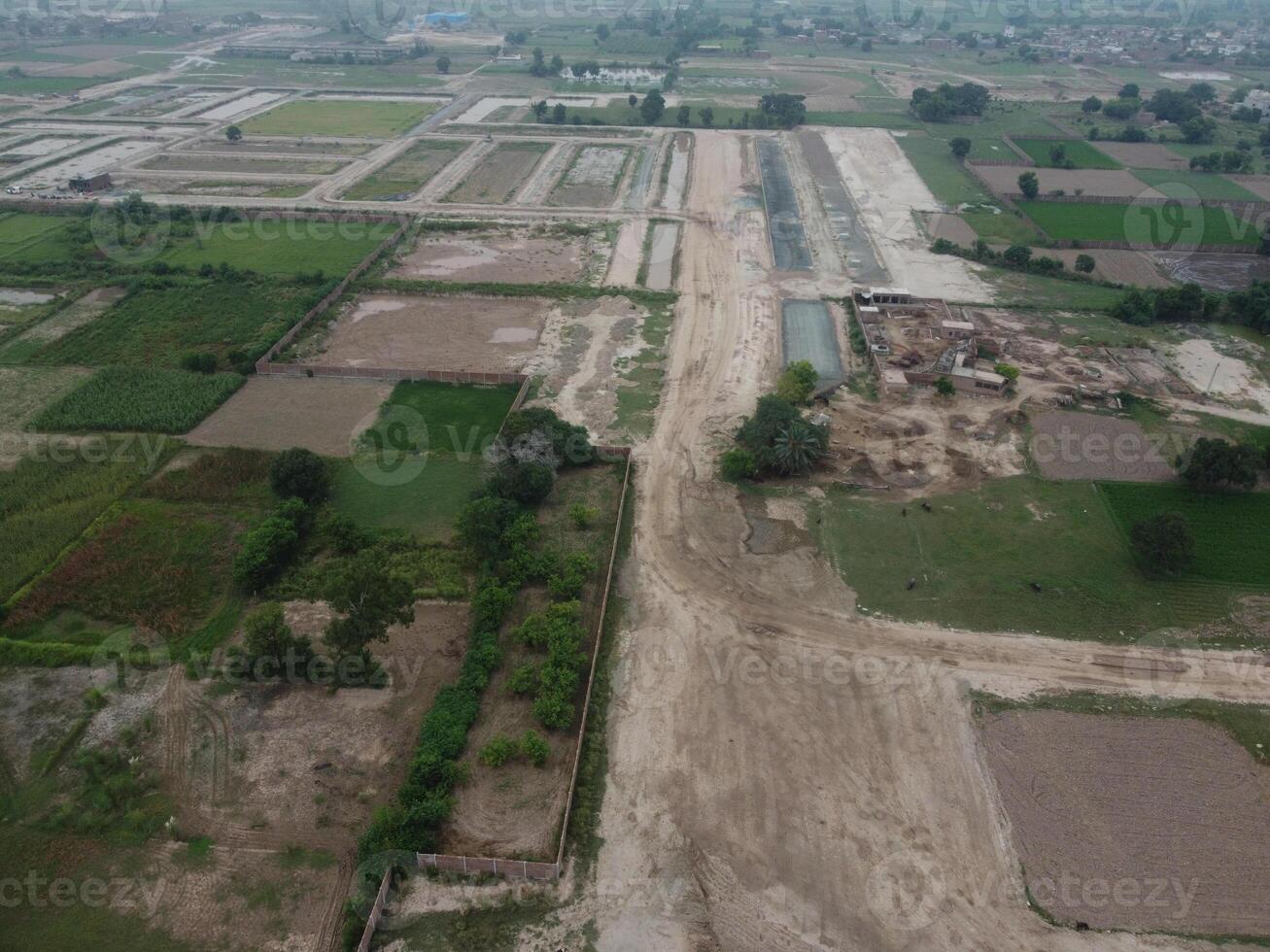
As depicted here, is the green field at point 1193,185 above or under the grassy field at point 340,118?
under

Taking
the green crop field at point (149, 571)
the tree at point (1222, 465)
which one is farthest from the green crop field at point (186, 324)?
the tree at point (1222, 465)

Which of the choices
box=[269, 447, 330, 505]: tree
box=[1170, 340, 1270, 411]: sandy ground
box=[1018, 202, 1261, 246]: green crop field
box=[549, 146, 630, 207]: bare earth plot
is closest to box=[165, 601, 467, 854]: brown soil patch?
box=[269, 447, 330, 505]: tree

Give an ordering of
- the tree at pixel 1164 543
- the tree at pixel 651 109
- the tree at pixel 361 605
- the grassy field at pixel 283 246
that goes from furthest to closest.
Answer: the tree at pixel 651 109
the grassy field at pixel 283 246
the tree at pixel 1164 543
the tree at pixel 361 605

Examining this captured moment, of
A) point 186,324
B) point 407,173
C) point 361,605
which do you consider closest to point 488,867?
point 361,605

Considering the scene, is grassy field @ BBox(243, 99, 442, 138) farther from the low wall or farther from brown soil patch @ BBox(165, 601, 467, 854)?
the low wall

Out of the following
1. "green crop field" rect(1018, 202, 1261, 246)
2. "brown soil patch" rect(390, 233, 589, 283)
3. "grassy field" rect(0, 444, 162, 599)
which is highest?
"green crop field" rect(1018, 202, 1261, 246)

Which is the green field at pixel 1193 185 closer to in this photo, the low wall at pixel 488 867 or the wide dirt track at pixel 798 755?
the wide dirt track at pixel 798 755
